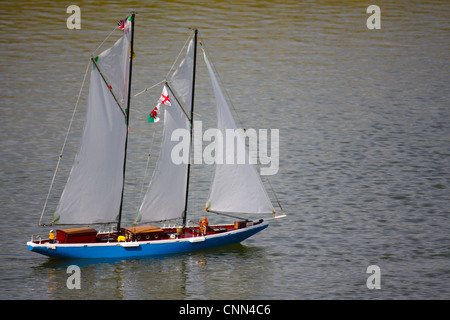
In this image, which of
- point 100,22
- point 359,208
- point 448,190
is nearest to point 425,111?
point 448,190

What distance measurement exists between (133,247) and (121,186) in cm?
467

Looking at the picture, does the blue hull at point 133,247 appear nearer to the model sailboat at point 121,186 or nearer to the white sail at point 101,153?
the model sailboat at point 121,186

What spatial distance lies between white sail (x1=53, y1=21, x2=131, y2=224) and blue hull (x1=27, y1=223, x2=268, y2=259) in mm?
2465

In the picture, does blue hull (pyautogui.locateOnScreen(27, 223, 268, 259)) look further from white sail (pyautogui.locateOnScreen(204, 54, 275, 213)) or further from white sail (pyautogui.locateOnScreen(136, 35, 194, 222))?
white sail (pyautogui.locateOnScreen(136, 35, 194, 222))

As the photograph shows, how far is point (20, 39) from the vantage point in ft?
361

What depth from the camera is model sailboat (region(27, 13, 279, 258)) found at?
5394 centimetres

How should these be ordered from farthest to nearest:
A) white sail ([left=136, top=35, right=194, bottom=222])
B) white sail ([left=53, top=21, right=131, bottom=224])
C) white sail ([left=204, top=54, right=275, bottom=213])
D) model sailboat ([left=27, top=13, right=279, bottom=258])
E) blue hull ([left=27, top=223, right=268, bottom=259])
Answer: white sail ([left=204, top=54, right=275, bottom=213]) → white sail ([left=136, top=35, right=194, bottom=222]) → white sail ([left=53, top=21, right=131, bottom=224]) → model sailboat ([left=27, top=13, right=279, bottom=258]) → blue hull ([left=27, top=223, right=268, bottom=259])

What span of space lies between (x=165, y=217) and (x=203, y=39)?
5434cm

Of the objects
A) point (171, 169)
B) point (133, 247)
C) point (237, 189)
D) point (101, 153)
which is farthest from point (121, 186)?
point (237, 189)

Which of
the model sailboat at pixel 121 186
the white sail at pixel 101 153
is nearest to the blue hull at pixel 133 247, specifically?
the model sailboat at pixel 121 186

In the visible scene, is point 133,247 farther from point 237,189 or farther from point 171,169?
point 237,189

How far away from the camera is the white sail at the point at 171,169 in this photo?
55.8 meters

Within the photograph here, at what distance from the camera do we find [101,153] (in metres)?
55.5

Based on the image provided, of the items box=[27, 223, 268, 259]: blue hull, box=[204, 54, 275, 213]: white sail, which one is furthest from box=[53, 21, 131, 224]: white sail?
box=[204, 54, 275, 213]: white sail
